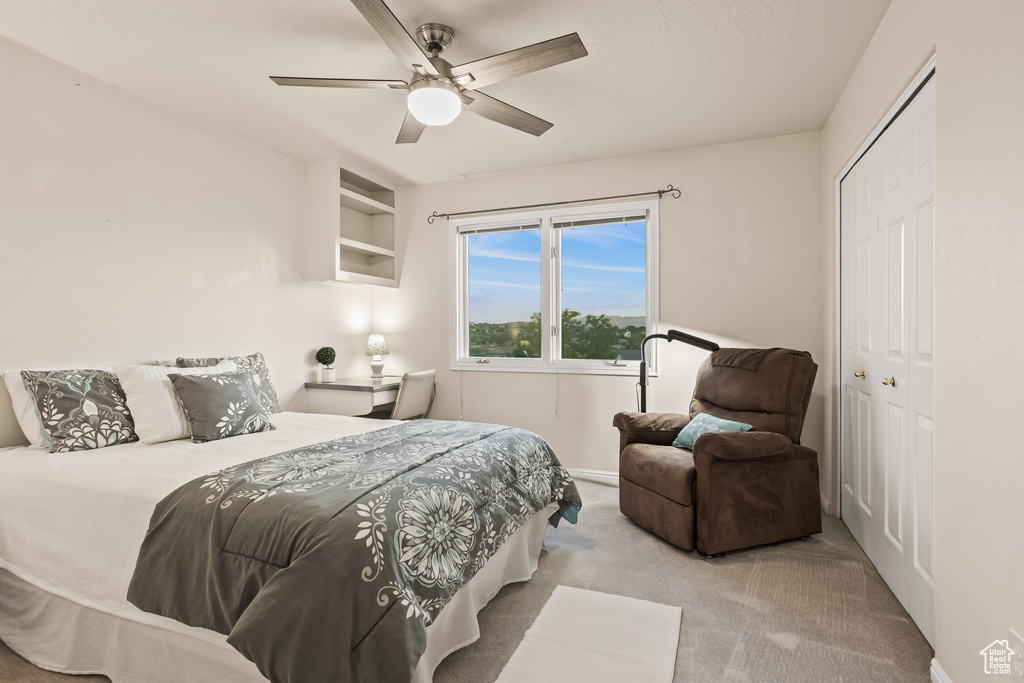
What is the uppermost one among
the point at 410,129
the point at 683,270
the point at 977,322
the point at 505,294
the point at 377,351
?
the point at 410,129

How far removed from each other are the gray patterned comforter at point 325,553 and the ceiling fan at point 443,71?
1564 millimetres

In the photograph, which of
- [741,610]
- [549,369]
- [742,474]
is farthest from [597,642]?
[549,369]

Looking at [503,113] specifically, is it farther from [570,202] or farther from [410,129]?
[570,202]

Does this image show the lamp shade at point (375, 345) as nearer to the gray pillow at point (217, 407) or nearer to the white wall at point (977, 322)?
the gray pillow at point (217, 407)

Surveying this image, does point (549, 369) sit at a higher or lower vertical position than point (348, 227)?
lower

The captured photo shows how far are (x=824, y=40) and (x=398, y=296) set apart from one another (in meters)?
3.67

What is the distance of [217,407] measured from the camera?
2.61 m

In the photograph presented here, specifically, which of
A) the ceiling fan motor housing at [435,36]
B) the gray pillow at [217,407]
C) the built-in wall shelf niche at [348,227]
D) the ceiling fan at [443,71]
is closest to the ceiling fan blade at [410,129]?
the ceiling fan at [443,71]

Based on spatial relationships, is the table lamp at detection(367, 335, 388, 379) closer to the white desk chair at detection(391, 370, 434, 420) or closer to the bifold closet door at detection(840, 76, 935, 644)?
the white desk chair at detection(391, 370, 434, 420)

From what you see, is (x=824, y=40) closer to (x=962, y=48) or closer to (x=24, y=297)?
(x=962, y=48)

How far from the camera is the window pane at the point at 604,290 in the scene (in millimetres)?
4094

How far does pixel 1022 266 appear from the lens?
48.0 inches


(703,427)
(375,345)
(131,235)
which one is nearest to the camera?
(131,235)

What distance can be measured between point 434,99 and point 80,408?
2.18 m
